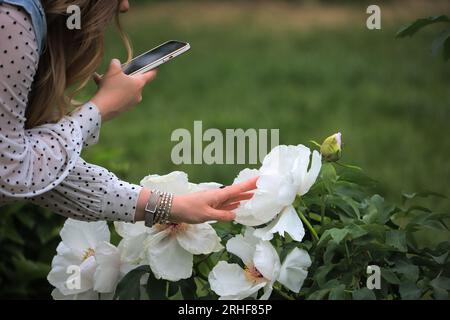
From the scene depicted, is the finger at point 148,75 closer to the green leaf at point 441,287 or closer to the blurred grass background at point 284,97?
the green leaf at point 441,287

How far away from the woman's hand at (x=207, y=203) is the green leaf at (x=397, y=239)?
28cm

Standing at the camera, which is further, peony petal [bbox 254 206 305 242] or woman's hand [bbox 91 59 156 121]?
woman's hand [bbox 91 59 156 121]

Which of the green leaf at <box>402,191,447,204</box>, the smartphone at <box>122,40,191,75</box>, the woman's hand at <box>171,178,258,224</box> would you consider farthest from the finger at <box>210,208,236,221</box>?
the green leaf at <box>402,191,447,204</box>

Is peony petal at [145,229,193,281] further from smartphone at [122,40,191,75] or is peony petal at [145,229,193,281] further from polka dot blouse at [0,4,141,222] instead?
smartphone at [122,40,191,75]

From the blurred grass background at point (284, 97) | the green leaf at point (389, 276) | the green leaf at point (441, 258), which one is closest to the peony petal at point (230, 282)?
the green leaf at point (389, 276)

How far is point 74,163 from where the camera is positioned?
183cm

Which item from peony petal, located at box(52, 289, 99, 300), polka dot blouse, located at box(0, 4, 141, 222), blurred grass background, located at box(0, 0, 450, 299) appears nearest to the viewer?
polka dot blouse, located at box(0, 4, 141, 222)

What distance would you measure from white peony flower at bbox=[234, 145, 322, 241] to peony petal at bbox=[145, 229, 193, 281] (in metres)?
0.14

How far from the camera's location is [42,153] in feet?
5.88

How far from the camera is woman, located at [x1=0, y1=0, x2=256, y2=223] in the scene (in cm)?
176

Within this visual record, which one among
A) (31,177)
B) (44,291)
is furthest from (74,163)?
(44,291)

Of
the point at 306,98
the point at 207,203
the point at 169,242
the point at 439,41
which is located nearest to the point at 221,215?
the point at 207,203

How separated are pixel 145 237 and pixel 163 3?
754 cm
